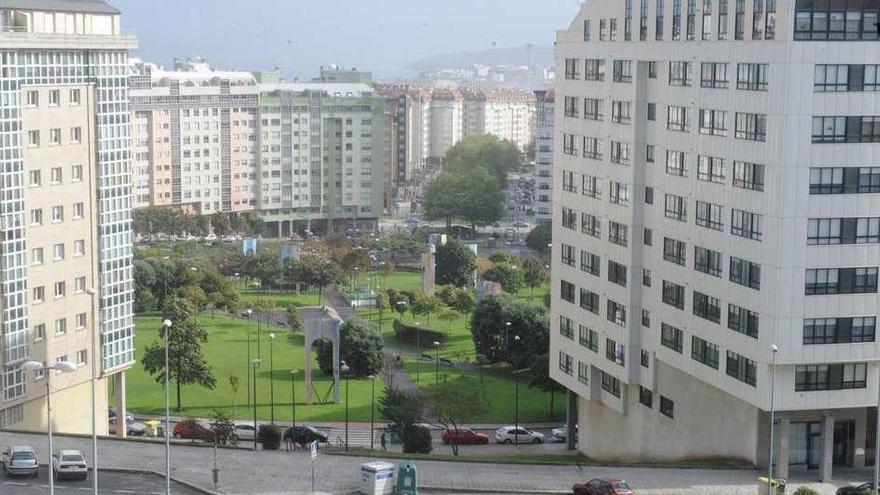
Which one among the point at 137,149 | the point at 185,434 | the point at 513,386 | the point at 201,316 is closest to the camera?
the point at 185,434

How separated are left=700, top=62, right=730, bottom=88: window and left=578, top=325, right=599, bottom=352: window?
399 inches

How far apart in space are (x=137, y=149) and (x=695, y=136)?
288ft

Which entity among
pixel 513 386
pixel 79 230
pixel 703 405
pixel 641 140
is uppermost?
pixel 641 140

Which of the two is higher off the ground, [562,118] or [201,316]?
[562,118]

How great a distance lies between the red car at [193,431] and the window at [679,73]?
63.4 ft

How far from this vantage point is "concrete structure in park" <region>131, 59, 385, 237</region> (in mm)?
122500

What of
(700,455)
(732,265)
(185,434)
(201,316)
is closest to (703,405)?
(700,455)

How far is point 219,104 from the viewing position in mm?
125438

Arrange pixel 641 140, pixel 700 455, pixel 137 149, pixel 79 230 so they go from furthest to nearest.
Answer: pixel 137 149, pixel 79 230, pixel 641 140, pixel 700 455

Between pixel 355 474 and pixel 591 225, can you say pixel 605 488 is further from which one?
pixel 591 225

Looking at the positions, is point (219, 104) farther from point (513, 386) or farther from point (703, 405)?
point (703, 405)

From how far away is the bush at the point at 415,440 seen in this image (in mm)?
46562

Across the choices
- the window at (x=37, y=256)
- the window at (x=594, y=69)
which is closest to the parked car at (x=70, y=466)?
the window at (x=37, y=256)

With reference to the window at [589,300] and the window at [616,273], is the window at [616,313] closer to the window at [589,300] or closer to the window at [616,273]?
the window at [616,273]
